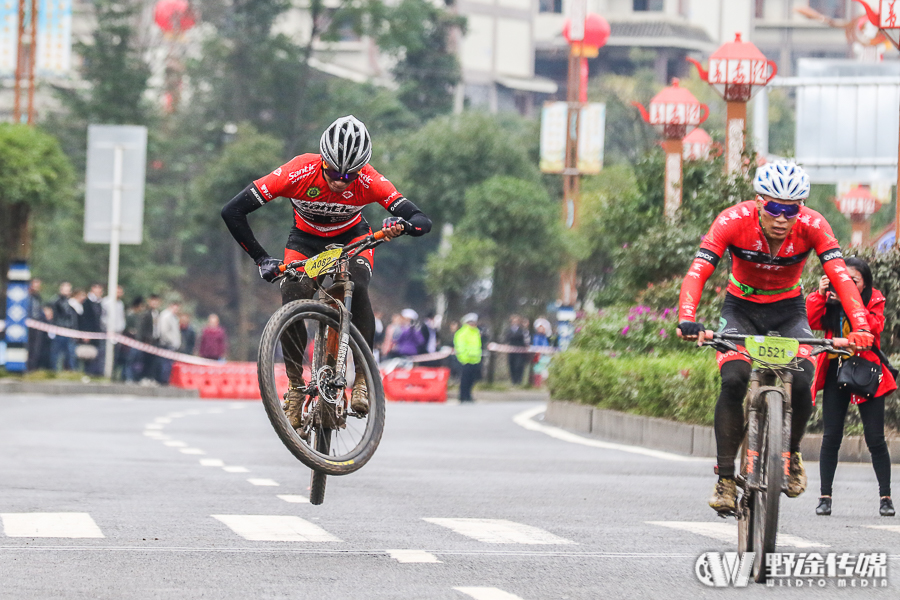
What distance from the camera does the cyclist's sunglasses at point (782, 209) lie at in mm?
8281

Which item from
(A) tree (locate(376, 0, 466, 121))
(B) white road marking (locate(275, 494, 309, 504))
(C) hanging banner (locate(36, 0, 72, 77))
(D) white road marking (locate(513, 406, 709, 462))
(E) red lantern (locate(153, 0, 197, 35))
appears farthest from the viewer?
(A) tree (locate(376, 0, 466, 121))

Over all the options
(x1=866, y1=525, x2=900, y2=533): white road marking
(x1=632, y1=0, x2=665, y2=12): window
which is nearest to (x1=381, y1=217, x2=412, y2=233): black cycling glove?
(x1=866, y1=525, x2=900, y2=533): white road marking

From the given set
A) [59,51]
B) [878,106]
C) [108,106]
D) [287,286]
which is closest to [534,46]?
[108,106]

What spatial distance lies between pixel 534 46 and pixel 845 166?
63334 millimetres

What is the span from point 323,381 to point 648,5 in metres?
93.9

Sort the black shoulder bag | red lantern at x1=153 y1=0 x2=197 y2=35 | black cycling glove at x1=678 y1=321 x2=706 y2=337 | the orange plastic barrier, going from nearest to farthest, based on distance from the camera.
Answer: black cycling glove at x1=678 y1=321 x2=706 y2=337 → the black shoulder bag → the orange plastic barrier → red lantern at x1=153 y1=0 x2=197 y2=35

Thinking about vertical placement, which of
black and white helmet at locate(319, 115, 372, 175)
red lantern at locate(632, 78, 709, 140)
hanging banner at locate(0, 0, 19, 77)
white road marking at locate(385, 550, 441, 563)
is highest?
hanging banner at locate(0, 0, 19, 77)

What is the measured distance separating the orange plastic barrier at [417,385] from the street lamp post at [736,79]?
35.7 ft

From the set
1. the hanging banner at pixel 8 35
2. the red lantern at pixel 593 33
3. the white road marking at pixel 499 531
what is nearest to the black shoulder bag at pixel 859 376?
the white road marking at pixel 499 531

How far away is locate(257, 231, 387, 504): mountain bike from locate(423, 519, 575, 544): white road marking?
0.79m

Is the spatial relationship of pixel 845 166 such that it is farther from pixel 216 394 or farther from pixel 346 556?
pixel 346 556

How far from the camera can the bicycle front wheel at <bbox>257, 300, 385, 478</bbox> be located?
877 cm

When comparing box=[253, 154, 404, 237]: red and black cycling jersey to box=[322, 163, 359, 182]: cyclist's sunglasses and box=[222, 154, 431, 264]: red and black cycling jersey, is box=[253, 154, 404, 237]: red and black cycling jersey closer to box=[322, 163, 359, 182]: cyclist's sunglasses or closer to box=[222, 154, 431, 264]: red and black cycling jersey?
box=[222, 154, 431, 264]: red and black cycling jersey

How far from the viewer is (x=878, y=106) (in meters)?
33.6
